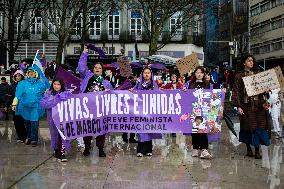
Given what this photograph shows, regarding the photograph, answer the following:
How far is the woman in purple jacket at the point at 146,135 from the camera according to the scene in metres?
10.1

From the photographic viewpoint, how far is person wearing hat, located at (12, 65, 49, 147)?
11414 millimetres

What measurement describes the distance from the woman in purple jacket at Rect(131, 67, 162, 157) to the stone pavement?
0.57ft

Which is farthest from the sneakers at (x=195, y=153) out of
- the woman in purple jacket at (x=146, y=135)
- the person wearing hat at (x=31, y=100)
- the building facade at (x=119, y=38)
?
the building facade at (x=119, y=38)

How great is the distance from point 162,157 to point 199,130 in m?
0.87

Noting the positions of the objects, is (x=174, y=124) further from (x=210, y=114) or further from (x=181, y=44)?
(x=181, y=44)

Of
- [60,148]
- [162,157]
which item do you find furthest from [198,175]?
[60,148]

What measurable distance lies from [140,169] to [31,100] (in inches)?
153

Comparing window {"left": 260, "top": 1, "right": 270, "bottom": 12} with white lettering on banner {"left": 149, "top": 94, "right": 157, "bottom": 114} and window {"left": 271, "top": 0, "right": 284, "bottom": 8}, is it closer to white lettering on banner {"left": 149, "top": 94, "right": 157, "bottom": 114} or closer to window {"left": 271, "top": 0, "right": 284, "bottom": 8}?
window {"left": 271, "top": 0, "right": 284, "bottom": 8}

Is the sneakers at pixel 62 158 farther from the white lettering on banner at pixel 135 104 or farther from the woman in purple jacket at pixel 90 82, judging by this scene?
the white lettering on banner at pixel 135 104

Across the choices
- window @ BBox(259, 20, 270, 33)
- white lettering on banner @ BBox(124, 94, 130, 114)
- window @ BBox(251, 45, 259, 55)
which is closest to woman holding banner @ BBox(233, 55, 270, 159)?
white lettering on banner @ BBox(124, 94, 130, 114)

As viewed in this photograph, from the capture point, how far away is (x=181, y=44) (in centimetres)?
5838

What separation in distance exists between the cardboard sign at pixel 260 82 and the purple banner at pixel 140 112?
0.54 m

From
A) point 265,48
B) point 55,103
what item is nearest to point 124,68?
point 55,103

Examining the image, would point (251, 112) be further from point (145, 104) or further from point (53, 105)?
point (53, 105)
